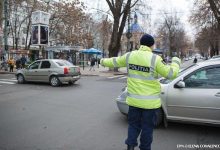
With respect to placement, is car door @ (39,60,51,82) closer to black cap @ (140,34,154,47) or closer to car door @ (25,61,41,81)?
car door @ (25,61,41,81)

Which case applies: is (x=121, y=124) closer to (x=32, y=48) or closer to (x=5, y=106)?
(x=5, y=106)

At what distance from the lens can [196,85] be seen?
22.2 feet

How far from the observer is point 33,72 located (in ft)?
60.3

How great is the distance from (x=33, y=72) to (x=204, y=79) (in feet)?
43.7

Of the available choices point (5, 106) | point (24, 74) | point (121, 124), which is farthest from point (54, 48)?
point (121, 124)

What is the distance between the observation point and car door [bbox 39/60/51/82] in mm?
17848

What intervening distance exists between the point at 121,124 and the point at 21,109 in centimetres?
384

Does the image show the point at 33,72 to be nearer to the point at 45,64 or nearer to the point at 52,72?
the point at 45,64

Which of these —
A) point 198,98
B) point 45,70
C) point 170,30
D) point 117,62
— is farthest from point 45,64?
point 170,30

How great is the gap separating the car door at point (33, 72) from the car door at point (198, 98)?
12636 mm

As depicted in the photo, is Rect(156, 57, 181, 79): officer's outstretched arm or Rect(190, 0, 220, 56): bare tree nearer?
Rect(156, 57, 181, 79): officer's outstretched arm

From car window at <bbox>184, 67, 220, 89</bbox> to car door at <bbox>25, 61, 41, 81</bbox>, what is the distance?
12.8m

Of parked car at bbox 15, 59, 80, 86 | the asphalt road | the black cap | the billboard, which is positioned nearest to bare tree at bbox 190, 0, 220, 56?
the billboard

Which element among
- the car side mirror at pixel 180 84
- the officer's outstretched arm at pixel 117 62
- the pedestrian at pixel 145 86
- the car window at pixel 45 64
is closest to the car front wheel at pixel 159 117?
the car side mirror at pixel 180 84
